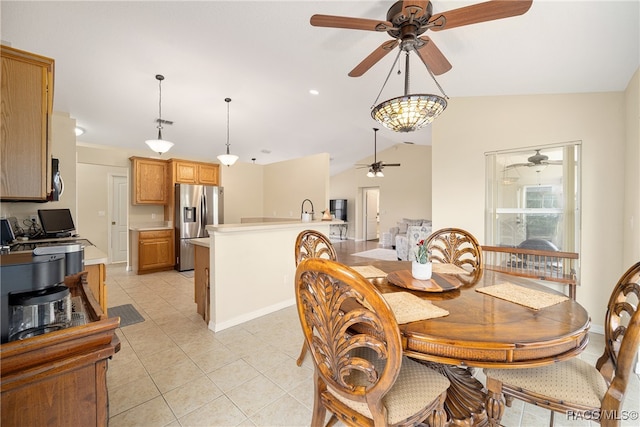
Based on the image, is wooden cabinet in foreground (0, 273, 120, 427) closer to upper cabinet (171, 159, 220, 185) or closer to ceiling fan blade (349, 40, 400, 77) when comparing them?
ceiling fan blade (349, 40, 400, 77)

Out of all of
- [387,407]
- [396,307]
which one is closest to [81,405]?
[387,407]

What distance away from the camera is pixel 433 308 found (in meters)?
1.21

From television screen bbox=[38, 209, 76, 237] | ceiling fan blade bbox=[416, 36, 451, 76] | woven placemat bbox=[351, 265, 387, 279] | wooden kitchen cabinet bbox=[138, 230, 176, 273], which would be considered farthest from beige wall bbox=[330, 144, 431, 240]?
television screen bbox=[38, 209, 76, 237]

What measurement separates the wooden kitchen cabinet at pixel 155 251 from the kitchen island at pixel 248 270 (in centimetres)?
276

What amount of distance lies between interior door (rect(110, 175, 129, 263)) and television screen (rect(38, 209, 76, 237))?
115 inches

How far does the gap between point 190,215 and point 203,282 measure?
250 centimetres

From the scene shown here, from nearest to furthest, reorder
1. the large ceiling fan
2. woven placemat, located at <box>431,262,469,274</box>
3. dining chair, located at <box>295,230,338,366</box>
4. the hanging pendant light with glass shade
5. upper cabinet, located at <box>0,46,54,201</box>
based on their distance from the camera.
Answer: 1. the large ceiling fan
2. upper cabinet, located at <box>0,46,54,201</box>
3. the hanging pendant light with glass shade
4. woven placemat, located at <box>431,262,469,274</box>
5. dining chair, located at <box>295,230,338,366</box>

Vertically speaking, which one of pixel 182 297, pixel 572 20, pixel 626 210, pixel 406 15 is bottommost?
pixel 182 297

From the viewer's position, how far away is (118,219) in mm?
5770

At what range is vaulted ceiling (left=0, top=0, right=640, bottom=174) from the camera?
1.94 m

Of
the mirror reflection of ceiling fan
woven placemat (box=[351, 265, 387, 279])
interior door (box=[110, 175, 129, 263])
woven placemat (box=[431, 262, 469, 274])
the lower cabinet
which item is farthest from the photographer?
interior door (box=[110, 175, 129, 263])

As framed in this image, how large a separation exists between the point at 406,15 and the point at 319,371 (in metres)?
1.74

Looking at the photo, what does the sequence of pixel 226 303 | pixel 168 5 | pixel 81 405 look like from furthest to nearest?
1. pixel 226 303
2. pixel 168 5
3. pixel 81 405

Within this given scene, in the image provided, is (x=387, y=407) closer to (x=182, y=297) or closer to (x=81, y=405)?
(x=81, y=405)
